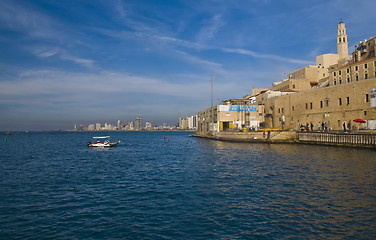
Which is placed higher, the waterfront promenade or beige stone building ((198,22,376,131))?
beige stone building ((198,22,376,131))

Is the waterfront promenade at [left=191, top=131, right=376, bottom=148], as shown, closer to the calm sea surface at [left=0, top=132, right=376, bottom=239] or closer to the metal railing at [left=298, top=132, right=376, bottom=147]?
the metal railing at [left=298, top=132, right=376, bottom=147]

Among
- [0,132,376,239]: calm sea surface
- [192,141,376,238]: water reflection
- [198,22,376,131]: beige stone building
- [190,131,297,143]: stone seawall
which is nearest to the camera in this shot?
[0,132,376,239]: calm sea surface

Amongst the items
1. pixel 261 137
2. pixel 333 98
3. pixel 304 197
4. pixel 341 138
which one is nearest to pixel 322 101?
pixel 333 98

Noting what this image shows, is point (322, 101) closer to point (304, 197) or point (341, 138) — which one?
point (341, 138)

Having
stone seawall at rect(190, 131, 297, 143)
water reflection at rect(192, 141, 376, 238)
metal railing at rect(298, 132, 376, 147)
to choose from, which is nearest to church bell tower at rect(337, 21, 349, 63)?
stone seawall at rect(190, 131, 297, 143)

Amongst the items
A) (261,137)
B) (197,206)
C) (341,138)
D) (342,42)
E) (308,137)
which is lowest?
(197,206)

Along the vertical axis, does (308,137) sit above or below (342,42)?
below

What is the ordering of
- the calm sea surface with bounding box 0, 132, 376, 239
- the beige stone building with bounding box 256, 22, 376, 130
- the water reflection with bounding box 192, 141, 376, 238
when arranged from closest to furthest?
the calm sea surface with bounding box 0, 132, 376, 239, the water reflection with bounding box 192, 141, 376, 238, the beige stone building with bounding box 256, 22, 376, 130

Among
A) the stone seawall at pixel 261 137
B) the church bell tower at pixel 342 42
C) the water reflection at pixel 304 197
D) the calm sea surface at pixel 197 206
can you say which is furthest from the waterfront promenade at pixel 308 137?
the church bell tower at pixel 342 42

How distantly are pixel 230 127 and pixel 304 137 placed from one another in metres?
27.0

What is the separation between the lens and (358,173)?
19172 mm

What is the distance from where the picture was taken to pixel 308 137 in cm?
4716

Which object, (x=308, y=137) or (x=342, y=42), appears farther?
(x=342, y=42)

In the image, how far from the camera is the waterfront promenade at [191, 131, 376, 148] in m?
35.8
